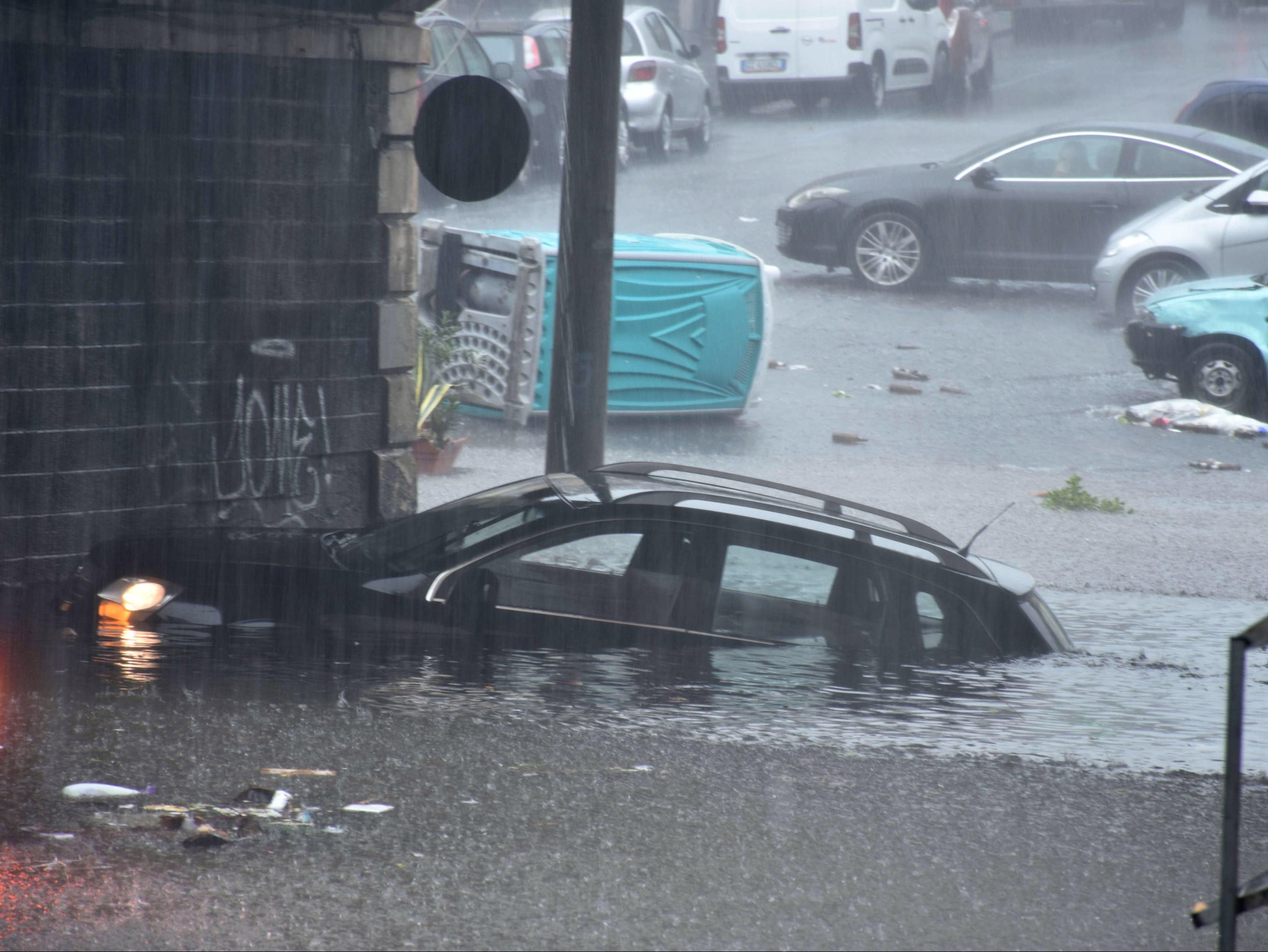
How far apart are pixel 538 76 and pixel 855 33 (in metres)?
6.05

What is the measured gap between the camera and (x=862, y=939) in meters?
4.03

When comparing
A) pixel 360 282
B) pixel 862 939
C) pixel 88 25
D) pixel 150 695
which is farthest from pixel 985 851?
pixel 88 25

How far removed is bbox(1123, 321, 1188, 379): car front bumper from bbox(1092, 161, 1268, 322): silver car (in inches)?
67.4

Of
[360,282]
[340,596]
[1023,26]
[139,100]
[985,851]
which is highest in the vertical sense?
[1023,26]

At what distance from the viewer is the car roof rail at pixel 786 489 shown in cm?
612

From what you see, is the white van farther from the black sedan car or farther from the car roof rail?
the car roof rail

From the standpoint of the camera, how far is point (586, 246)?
700 cm

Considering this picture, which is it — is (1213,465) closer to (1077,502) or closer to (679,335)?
(1077,502)

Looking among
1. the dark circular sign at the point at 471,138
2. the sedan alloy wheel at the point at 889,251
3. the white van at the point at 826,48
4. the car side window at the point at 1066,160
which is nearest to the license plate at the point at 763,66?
the white van at the point at 826,48

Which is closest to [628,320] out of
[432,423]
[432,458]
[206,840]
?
[432,423]

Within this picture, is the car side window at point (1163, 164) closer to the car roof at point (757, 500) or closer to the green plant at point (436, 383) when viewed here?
the green plant at point (436, 383)

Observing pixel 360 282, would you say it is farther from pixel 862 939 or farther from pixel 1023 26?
pixel 1023 26

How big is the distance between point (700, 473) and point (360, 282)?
2833 millimetres

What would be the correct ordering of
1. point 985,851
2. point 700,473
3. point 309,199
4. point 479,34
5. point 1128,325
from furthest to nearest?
point 479,34 → point 1128,325 → point 309,199 → point 700,473 → point 985,851
